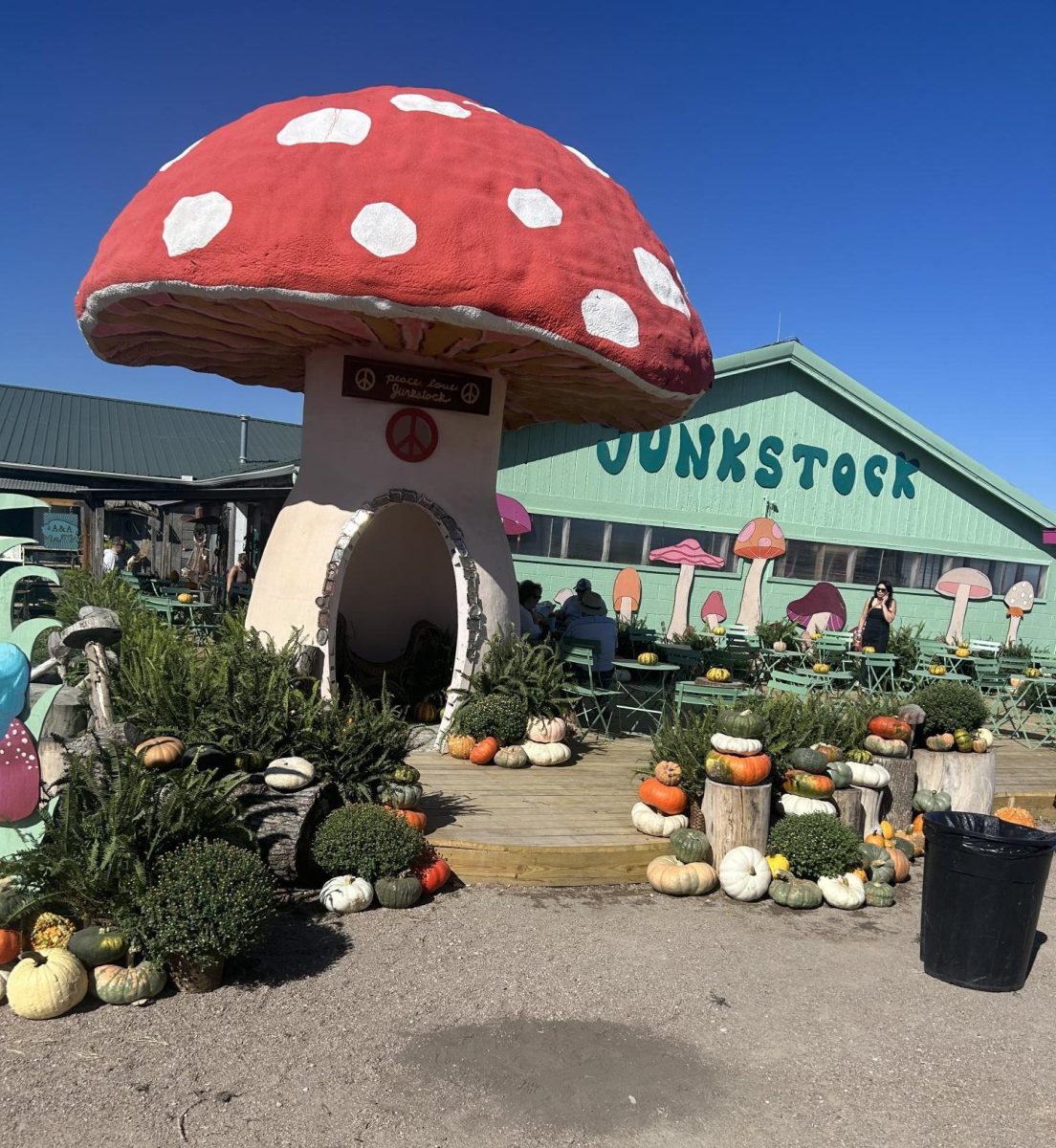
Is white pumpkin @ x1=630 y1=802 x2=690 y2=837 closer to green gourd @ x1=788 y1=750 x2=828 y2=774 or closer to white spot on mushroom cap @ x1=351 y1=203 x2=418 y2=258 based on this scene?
green gourd @ x1=788 y1=750 x2=828 y2=774

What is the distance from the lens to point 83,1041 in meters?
3.88

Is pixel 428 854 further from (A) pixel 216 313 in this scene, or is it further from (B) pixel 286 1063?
(A) pixel 216 313

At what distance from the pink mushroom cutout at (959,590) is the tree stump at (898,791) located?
39.3 ft

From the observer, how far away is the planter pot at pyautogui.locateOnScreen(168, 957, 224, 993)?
4305 millimetres

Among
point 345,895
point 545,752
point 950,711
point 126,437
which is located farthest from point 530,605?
point 126,437

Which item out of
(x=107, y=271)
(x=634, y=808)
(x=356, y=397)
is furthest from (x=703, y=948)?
(x=107, y=271)

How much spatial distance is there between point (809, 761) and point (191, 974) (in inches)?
181

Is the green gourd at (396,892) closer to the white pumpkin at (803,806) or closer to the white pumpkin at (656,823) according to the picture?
the white pumpkin at (656,823)

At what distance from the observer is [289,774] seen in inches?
227

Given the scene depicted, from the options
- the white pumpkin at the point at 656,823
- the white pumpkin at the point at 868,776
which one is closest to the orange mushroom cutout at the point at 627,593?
the white pumpkin at the point at 868,776

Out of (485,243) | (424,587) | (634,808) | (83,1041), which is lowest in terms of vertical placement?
(83,1041)

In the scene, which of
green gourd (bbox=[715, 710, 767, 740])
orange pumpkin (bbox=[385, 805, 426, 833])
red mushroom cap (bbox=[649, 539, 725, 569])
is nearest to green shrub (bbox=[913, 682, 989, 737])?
green gourd (bbox=[715, 710, 767, 740])

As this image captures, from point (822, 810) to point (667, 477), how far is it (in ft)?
32.0

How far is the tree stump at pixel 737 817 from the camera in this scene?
6.42m
